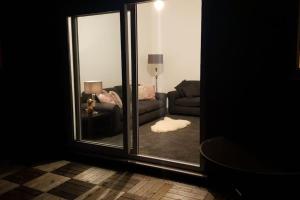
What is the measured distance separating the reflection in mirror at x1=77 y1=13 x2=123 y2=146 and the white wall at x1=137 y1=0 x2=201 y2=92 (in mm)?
2678

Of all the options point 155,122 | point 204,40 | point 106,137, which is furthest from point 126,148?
point 155,122

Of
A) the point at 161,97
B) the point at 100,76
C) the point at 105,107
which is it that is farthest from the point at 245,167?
the point at 161,97

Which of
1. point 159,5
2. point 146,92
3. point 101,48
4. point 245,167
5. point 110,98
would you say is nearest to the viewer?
point 245,167

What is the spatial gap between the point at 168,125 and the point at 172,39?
106 inches

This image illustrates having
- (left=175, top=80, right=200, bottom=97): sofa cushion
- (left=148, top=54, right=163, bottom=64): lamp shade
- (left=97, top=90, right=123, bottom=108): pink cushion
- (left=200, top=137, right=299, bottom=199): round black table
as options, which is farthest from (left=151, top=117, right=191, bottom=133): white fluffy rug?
(left=200, top=137, right=299, bottom=199): round black table

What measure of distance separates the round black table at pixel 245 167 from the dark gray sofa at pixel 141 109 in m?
1.71

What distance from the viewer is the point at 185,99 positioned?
19.7ft

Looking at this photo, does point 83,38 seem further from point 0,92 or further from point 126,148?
point 126,148

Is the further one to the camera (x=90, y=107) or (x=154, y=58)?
(x=154, y=58)

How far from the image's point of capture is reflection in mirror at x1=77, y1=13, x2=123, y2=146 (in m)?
3.41

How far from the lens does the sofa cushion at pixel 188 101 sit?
5.86 m

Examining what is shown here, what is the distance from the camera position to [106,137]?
4039 mm

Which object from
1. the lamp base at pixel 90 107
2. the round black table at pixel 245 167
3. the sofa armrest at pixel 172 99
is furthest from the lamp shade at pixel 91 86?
the sofa armrest at pixel 172 99

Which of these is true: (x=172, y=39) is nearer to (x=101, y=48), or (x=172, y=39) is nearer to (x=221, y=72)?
(x=101, y=48)
